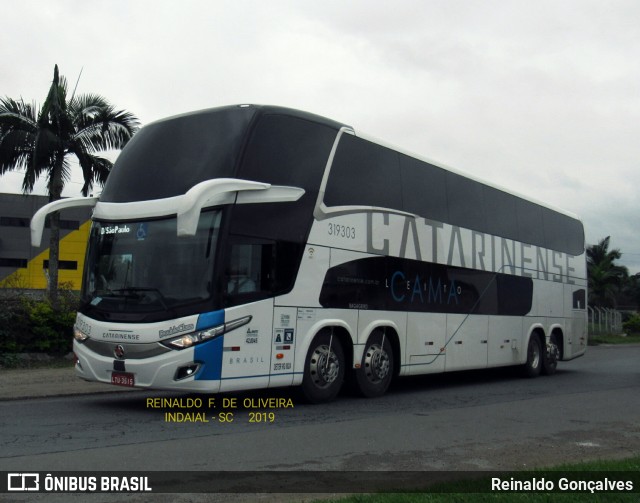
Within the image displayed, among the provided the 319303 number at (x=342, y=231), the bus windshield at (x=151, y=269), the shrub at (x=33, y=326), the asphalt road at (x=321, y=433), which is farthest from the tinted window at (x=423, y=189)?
the shrub at (x=33, y=326)

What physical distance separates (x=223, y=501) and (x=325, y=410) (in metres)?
5.37

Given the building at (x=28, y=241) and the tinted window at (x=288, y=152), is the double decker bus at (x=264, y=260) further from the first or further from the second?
the building at (x=28, y=241)

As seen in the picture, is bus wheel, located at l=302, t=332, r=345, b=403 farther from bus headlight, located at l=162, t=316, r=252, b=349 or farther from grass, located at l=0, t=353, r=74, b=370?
grass, located at l=0, t=353, r=74, b=370

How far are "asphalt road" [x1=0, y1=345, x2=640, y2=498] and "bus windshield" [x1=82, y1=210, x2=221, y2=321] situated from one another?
1.51 metres

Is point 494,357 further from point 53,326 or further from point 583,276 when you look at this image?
point 53,326

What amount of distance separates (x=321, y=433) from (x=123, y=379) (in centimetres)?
279

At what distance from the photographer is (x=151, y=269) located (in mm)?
10477

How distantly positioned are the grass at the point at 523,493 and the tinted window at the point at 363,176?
20.2ft

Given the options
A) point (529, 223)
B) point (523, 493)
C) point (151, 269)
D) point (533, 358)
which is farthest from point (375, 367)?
point (529, 223)

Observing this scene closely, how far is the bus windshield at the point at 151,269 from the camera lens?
1023 cm

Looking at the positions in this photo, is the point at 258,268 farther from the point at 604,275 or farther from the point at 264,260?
the point at 604,275

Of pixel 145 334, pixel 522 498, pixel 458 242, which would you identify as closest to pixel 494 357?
pixel 458 242

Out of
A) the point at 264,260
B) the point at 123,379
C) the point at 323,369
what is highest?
the point at 264,260

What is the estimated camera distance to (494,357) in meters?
17.3
